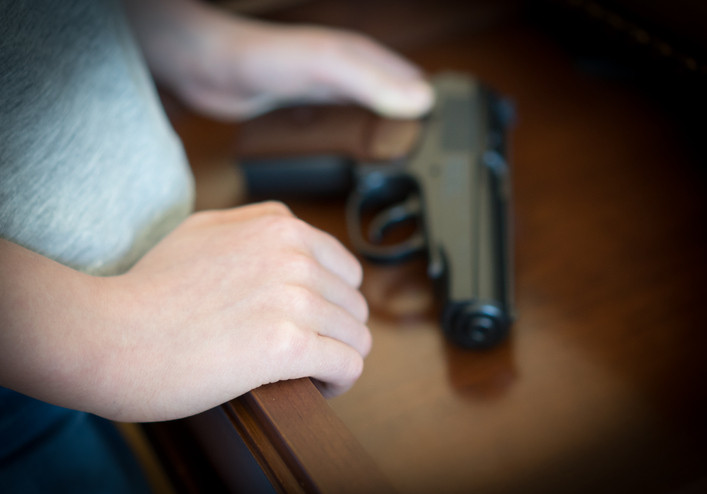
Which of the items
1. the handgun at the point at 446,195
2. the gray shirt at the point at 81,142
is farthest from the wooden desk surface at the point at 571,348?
the gray shirt at the point at 81,142

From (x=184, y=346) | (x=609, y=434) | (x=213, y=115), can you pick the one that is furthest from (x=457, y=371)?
(x=213, y=115)

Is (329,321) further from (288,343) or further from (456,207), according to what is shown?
(456,207)

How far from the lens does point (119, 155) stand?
0.38 metres

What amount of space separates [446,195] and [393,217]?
0.05m

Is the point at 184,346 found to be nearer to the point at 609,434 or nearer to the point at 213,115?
the point at 609,434

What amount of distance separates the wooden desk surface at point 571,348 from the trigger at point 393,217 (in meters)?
0.03

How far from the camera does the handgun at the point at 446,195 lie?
17.1 inches

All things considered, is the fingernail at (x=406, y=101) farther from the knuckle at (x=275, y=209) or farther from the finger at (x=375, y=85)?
the knuckle at (x=275, y=209)

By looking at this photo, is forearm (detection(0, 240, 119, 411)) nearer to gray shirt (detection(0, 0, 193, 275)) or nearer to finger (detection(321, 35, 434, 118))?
gray shirt (detection(0, 0, 193, 275))

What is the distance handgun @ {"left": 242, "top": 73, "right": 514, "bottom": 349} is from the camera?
1.42 ft

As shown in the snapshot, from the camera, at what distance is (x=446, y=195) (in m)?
0.50

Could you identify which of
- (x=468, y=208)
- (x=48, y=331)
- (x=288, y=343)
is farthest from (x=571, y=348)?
(x=48, y=331)

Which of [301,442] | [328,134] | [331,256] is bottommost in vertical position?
[301,442]

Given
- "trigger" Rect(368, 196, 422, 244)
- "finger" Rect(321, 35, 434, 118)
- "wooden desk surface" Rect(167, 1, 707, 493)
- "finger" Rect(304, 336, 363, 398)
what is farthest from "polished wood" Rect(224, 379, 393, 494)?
"finger" Rect(321, 35, 434, 118)
